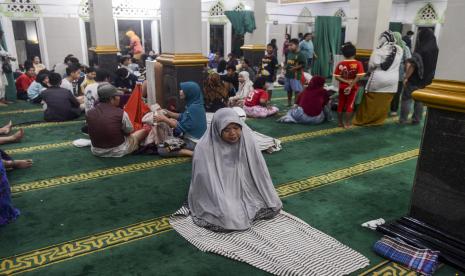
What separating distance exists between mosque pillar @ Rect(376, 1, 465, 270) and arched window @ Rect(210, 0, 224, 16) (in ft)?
29.0

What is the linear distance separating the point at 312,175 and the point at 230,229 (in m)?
1.16

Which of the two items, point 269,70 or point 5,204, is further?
point 269,70

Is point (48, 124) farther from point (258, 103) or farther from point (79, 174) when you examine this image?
point (258, 103)

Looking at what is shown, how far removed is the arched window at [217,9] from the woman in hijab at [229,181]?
854cm

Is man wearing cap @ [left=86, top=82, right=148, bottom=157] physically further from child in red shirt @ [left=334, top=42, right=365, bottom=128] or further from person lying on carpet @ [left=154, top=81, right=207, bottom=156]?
child in red shirt @ [left=334, top=42, right=365, bottom=128]

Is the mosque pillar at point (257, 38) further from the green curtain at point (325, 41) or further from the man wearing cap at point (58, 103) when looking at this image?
the man wearing cap at point (58, 103)

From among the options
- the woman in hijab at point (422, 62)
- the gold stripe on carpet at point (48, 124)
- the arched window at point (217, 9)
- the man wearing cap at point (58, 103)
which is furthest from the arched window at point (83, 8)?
the woman in hijab at point (422, 62)

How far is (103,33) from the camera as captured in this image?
672cm

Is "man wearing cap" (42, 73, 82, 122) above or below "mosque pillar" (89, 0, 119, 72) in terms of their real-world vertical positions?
below

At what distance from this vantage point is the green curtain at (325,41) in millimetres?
8409

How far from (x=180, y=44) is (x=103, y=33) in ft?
10.6

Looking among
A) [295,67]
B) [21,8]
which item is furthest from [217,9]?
[295,67]

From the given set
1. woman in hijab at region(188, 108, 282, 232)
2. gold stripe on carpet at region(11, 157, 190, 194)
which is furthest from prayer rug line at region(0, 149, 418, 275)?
gold stripe on carpet at region(11, 157, 190, 194)

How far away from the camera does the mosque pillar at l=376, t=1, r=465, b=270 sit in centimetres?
179
